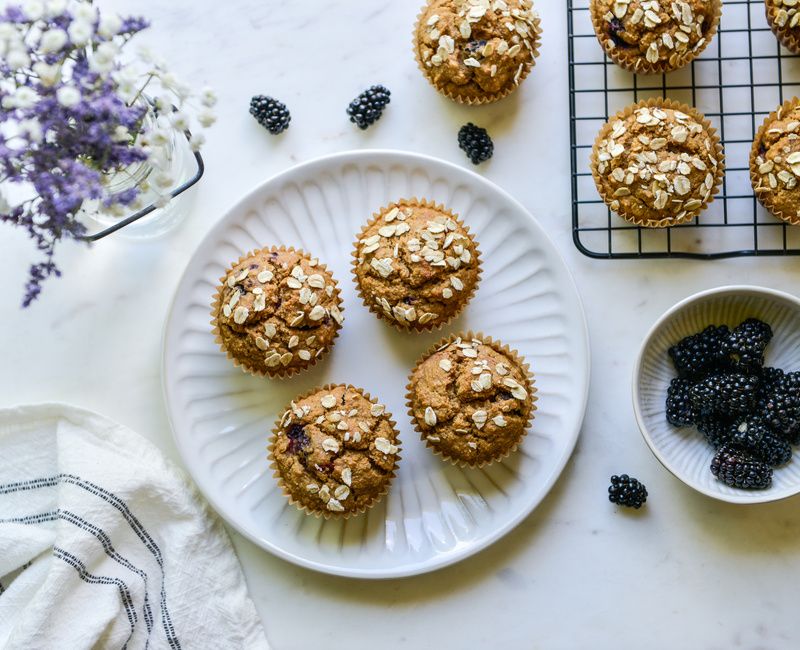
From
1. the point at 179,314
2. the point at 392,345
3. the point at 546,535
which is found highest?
the point at 179,314

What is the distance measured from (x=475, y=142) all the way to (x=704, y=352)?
3.28ft

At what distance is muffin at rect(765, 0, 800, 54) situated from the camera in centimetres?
255

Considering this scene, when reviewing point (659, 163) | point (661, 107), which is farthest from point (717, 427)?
point (661, 107)

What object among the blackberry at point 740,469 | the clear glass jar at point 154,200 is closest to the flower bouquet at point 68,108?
the clear glass jar at point 154,200

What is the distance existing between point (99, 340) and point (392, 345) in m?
1.00

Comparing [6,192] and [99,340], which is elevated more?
[6,192]

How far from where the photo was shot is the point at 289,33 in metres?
2.79

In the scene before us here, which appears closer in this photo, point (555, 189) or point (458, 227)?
point (458, 227)

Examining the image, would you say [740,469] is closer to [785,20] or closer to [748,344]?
[748,344]

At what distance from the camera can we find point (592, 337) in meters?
2.80

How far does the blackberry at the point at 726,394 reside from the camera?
244cm

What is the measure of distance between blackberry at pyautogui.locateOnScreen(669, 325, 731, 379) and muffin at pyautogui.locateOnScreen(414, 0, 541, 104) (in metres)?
1.01

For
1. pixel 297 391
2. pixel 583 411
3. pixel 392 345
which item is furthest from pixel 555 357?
pixel 297 391

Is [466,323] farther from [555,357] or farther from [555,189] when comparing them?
[555,189]
